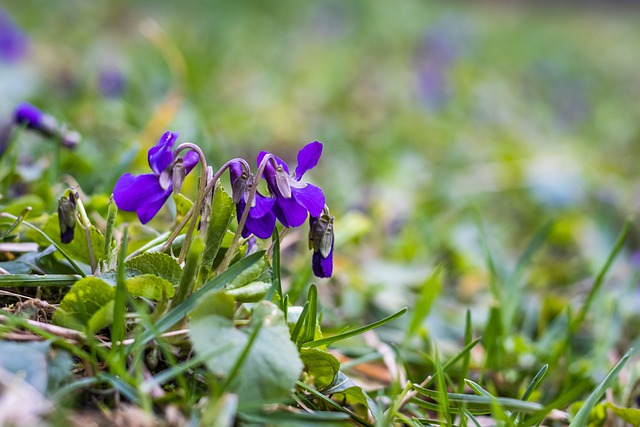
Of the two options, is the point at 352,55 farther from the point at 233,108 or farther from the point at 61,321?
the point at 61,321

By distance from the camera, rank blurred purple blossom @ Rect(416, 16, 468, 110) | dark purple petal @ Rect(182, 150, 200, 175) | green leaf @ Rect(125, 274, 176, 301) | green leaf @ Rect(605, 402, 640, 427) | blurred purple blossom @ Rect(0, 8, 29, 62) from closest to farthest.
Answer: green leaf @ Rect(125, 274, 176, 301)
dark purple petal @ Rect(182, 150, 200, 175)
green leaf @ Rect(605, 402, 640, 427)
blurred purple blossom @ Rect(0, 8, 29, 62)
blurred purple blossom @ Rect(416, 16, 468, 110)

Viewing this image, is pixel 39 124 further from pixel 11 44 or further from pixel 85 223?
pixel 11 44

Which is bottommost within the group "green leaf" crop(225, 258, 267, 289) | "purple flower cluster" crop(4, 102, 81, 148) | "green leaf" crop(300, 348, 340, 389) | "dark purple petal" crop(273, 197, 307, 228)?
"green leaf" crop(300, 348, 340, 389)

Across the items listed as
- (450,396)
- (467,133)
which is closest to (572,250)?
(467,133)

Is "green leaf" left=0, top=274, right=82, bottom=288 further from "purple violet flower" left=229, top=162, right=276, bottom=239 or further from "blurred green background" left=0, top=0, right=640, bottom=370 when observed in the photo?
"blurred green background" left=0, top=0, right=640, bottom=370

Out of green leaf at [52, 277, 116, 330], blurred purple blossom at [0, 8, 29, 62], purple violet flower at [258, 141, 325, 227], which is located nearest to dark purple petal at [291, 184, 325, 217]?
purple violet flower at [258, 141, 325, 227]

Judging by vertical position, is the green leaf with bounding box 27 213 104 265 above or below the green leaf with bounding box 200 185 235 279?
below

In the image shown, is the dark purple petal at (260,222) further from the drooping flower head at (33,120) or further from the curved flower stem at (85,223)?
the drooping flower head at (33,120)
